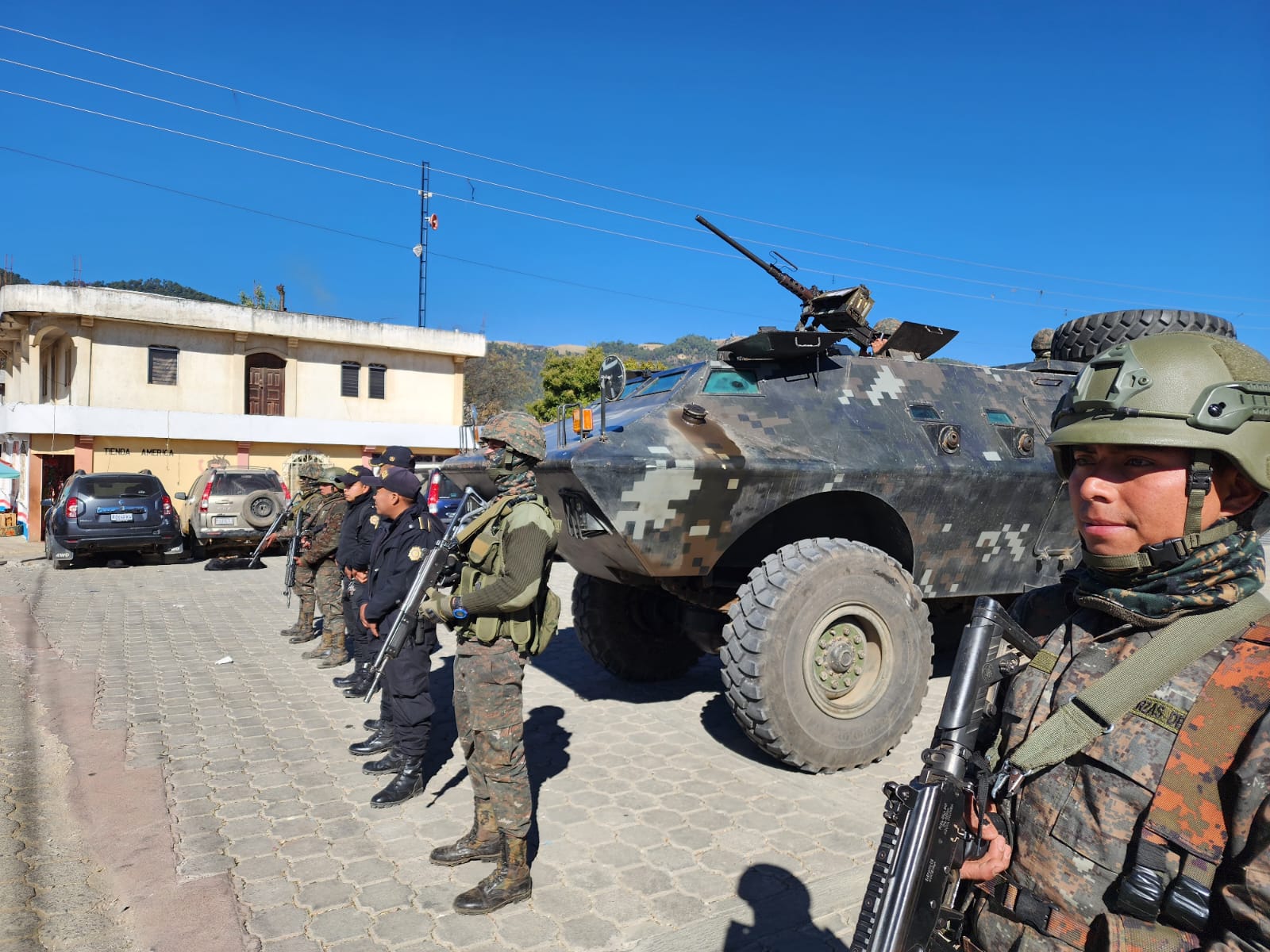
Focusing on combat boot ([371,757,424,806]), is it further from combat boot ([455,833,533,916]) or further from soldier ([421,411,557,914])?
combat boot ([455,833,533,916])

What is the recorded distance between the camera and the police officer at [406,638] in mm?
4539

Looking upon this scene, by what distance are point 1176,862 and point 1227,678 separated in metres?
0.30

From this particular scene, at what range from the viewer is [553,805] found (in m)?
4.45

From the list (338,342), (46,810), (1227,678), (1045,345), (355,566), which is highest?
(338,342)

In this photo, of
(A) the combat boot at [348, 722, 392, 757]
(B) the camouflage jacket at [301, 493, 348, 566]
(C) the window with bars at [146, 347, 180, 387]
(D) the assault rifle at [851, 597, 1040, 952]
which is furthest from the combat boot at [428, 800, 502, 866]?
(C) the window with bars at [146, 347, 180, 387]

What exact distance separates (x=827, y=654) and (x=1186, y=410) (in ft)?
11.6

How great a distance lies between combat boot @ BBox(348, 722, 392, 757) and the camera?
5176 mm

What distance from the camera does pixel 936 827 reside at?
A: 1470mm

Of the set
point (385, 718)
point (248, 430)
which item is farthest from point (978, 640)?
point (248, 430)

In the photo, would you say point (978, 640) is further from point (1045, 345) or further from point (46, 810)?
point (1045, 345)

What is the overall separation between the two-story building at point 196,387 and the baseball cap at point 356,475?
38.3 ft

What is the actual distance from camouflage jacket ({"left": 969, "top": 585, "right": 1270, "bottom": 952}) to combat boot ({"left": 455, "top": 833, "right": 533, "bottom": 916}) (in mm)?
2290

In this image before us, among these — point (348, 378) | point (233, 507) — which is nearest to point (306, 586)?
point (233, 507)

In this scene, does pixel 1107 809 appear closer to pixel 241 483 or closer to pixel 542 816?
pixel 542 816
